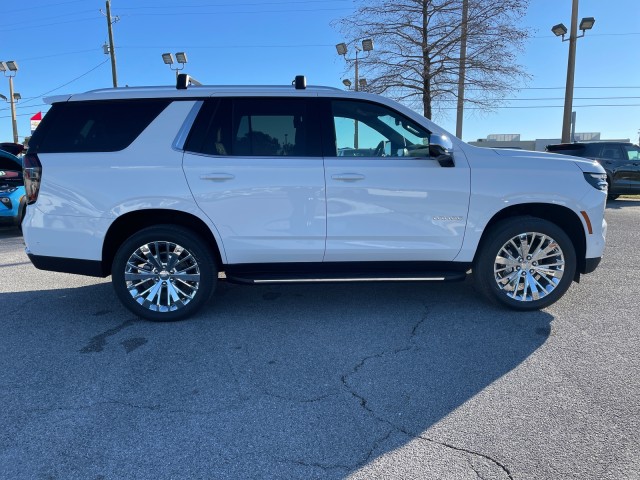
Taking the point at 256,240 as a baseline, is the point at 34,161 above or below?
above

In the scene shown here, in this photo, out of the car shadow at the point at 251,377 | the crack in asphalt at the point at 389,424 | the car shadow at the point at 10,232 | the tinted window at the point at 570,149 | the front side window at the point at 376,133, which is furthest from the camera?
the tinted window at the point at 570,149

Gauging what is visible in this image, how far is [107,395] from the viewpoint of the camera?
9.85ft

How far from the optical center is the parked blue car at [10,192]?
8562 millimetres


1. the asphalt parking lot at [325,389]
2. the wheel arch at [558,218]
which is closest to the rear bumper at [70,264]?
the asphalt parking lot at [325,389]

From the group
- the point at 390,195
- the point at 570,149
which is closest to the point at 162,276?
the point at 390,195

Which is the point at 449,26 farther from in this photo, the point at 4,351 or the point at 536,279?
the point at 4,351

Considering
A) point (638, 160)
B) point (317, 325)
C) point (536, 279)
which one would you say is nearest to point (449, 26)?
point (638, 160)

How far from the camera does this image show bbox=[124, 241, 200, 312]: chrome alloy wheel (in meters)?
4.18

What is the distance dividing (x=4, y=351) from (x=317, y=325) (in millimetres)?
2537

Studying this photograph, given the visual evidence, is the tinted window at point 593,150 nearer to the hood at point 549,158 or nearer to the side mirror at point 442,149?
the hood at point 549,158

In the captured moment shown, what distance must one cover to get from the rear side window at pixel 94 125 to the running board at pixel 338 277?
156 centimetres

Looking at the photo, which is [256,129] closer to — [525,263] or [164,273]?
[164,273]

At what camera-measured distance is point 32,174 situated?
13.2ft

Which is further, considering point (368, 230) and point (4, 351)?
point (368, 230)
